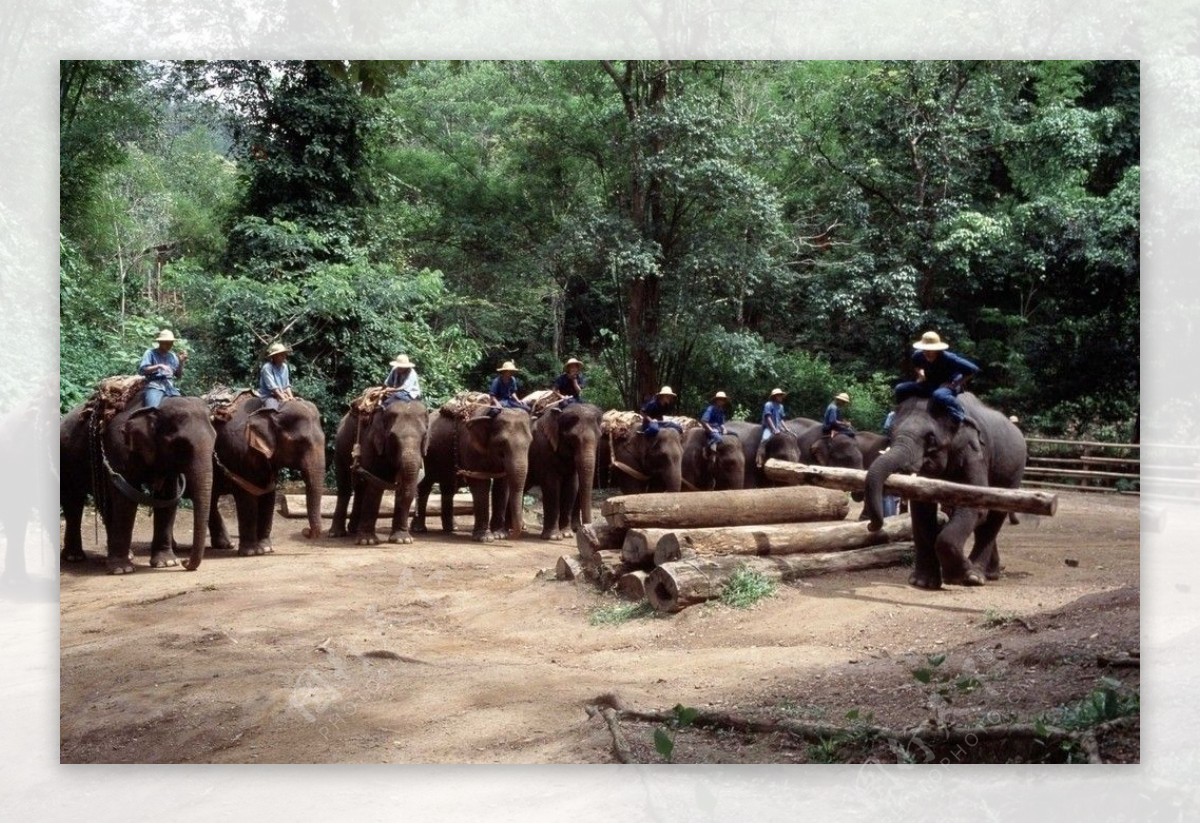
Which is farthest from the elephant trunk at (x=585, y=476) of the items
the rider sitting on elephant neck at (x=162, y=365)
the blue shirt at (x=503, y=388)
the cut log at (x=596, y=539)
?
the rider sitting on elephant neck at (x=162, y=365)

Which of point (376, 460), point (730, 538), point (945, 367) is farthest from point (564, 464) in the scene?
point (945, 367)

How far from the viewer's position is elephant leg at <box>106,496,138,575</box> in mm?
6898

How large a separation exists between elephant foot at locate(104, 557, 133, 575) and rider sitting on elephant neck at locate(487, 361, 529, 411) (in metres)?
2.14

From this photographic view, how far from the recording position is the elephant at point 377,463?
286 inches

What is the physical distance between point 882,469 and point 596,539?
5.49ft

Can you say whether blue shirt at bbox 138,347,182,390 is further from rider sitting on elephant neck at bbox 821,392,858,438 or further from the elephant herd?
rider sitting on elephant neck at bbox 821,392,858,438

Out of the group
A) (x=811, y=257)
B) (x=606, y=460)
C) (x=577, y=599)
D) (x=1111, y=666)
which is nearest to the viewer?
(x=1111, y=666)

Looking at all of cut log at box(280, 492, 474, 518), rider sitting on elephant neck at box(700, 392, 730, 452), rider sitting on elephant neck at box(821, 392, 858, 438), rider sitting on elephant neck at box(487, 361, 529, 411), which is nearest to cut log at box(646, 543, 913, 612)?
rider sitting on elephant neck at box(700, 392, 730, 452)

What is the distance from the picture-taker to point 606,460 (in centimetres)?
769

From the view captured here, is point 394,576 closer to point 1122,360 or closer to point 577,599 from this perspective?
point 577,599

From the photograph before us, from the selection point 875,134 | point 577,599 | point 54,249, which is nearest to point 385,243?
point 54,249

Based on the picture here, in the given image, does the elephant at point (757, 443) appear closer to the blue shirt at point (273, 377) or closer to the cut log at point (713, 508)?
the cut log at point (713, 508)

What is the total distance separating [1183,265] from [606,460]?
332 cm

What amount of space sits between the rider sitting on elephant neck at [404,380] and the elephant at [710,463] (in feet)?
4.85
